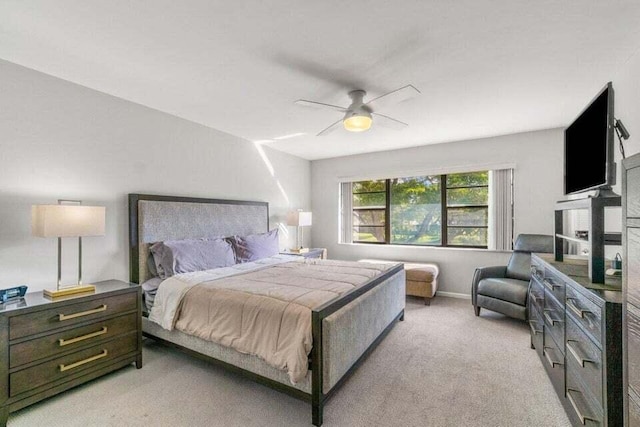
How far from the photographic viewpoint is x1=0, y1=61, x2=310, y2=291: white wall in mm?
2299

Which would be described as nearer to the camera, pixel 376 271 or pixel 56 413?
pixel 56 413

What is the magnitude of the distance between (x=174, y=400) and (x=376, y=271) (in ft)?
6.89

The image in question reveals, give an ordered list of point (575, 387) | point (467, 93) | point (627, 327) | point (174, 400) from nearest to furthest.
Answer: point (627, 327) → point (575, 387) → point (174, 400) → point (467, 93)

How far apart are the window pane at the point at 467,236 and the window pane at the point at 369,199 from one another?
134 centimetres

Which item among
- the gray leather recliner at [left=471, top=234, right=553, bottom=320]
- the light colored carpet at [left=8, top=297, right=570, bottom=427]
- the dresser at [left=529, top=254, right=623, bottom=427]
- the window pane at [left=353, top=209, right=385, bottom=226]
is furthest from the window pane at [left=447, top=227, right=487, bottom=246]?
the dresser at [left=529, top=254, right=623, bottom=427]

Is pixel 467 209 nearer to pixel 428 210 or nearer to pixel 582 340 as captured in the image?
pixel 428 210

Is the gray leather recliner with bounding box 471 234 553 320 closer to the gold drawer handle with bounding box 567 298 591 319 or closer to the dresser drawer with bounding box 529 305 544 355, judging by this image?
the dresser drawer with bounding box 529 305 544 355

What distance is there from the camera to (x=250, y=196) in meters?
4.62

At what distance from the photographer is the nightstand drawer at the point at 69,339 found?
1886 mm

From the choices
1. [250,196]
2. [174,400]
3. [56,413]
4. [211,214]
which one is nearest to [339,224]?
[250,196]

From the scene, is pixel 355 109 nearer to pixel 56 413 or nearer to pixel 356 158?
pixel 356 158

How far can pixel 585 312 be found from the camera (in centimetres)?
149

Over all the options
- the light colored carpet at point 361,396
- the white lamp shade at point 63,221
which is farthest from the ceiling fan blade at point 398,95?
the white lamp shade at point 63,221

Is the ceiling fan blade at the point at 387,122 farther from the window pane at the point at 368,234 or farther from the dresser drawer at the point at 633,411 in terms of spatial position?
the window pane at the point at 368,234
